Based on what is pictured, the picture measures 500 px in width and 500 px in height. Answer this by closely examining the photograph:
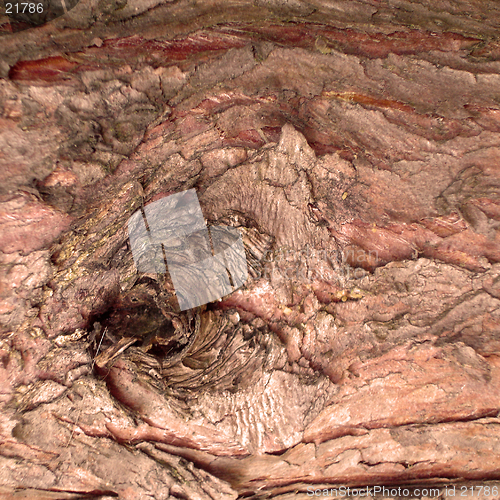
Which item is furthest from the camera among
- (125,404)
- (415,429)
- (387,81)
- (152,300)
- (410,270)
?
(152,300)

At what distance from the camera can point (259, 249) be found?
6.56 feet

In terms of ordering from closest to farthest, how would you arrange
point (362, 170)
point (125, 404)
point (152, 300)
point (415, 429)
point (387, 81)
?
point (387, 81) → point (362, 170) → point (415, 429) → point (125, 404) → point (152, 300)

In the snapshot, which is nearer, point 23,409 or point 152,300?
point 23,409

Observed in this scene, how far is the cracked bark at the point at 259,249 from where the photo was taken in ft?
4.64

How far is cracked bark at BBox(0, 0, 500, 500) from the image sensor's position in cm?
141

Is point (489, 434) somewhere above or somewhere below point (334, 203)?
below

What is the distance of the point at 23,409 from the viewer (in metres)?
1.95

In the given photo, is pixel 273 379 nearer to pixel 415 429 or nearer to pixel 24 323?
pixel 415 429

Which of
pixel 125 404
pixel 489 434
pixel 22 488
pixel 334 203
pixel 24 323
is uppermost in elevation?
pixel 334 203

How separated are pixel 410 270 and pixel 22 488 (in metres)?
2.57

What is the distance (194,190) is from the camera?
1.94m

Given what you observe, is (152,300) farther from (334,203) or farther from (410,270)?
(410,270)

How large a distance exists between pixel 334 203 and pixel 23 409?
211cm

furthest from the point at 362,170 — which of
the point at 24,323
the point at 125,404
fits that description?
the point at 125,404
